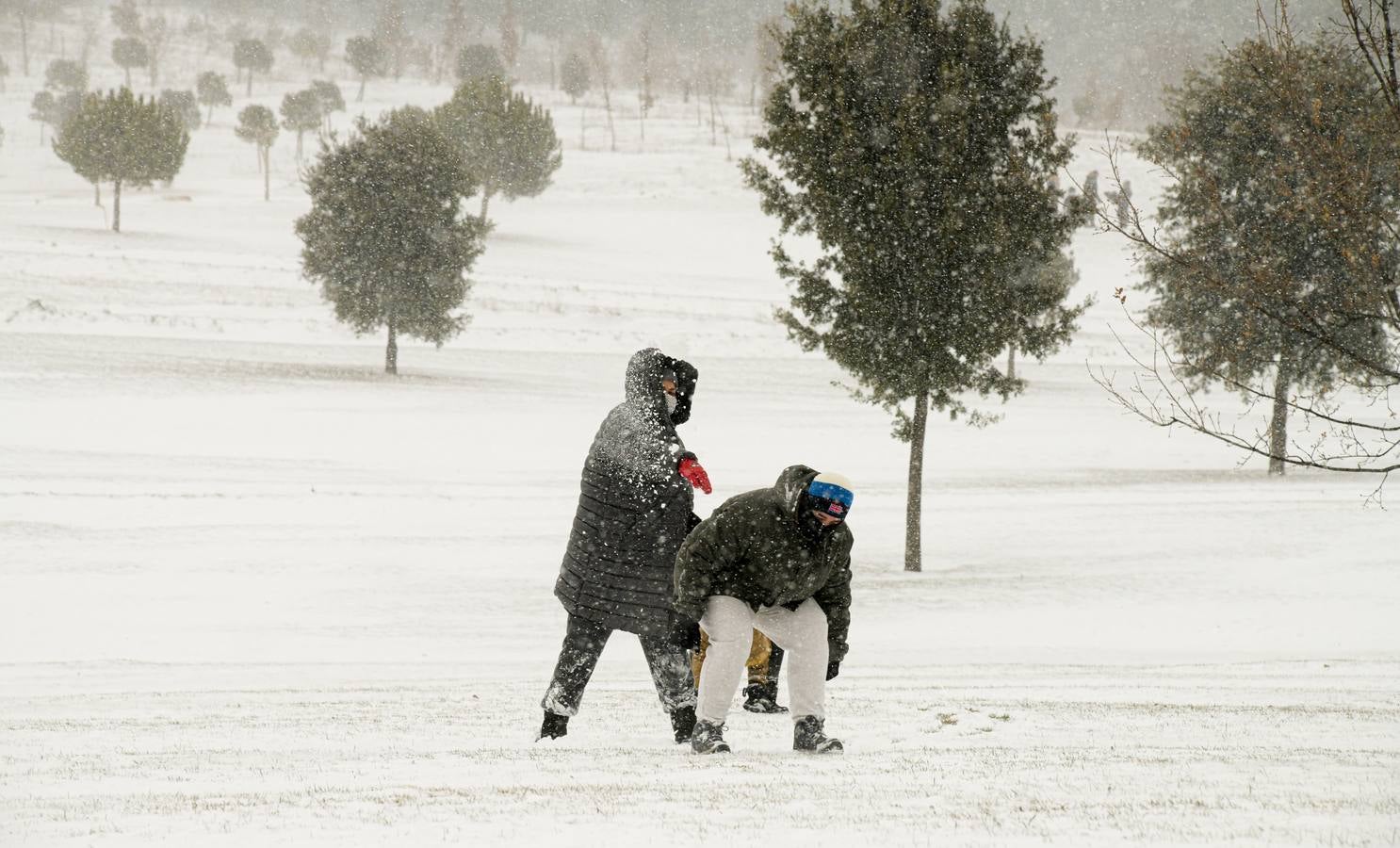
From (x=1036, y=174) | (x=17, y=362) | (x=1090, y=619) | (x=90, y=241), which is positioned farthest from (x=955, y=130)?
(x=90, y=241)

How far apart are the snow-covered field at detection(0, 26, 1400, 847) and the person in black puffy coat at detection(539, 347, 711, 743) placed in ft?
2.08

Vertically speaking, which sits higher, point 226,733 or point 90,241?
point 90,241

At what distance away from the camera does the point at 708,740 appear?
6.23 metres

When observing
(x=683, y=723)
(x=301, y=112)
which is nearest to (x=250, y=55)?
(x=301, y=112)

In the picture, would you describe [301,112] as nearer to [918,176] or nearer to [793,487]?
[918,176]

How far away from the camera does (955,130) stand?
15.4 meters

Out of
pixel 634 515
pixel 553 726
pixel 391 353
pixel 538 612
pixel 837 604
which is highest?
pixel 634 515

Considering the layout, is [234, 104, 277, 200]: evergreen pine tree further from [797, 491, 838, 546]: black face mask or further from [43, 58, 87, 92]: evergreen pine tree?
[797, 491, 838, 546]: black face mask

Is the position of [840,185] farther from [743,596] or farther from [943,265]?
[743,596]

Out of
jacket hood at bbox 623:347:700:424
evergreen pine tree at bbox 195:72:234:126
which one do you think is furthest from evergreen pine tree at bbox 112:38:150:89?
jacket hood at bbox 623:347:700:424

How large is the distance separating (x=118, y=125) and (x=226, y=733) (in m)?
63.2

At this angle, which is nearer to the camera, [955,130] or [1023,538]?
[955,130]

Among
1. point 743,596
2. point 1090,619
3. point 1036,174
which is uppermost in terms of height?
point 1036,174

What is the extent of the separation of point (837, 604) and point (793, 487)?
743 millimetres
